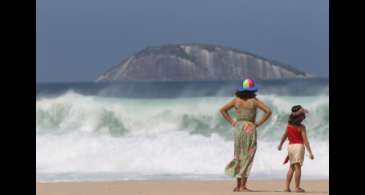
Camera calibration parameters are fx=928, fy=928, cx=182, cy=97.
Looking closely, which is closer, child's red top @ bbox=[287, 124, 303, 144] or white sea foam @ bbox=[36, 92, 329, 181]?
child's red top @ bbox=[287, 124, 303, 144]

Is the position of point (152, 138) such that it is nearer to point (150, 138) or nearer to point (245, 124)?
point (150, 138)

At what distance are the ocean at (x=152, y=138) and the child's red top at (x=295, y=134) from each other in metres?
4.32

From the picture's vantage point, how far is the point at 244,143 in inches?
485

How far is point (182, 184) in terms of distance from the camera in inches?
567

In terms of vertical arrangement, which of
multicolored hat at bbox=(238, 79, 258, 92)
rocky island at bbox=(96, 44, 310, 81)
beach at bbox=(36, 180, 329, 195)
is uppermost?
rocky island at bbox=(96, 44, 310, 81)

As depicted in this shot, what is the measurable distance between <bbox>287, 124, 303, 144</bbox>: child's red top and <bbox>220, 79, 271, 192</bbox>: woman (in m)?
0.35

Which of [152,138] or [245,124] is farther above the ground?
[245,124]

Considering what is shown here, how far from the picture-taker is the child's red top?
40.1ft

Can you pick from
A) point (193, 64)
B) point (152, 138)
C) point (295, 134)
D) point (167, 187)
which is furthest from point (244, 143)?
point (193, 64)

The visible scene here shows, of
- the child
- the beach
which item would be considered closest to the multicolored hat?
the child

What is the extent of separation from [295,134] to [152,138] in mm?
10445

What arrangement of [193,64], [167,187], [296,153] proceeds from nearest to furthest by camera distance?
[296,153], [167,187], [193,64]

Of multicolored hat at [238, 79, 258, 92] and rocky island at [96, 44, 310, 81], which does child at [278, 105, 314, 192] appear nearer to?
multicolored hat at [238, 79, 258, 92]
